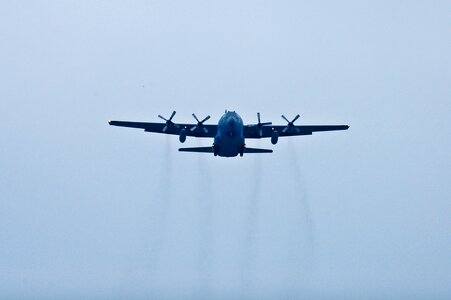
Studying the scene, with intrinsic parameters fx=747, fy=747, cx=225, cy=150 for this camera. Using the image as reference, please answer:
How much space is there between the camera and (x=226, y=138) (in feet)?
203

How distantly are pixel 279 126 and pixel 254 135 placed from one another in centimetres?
262

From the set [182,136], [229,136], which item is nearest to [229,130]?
[229,136]

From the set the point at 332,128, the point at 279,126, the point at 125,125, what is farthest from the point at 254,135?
the point at 125,125

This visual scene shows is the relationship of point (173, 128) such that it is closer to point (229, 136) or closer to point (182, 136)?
point (182, 136)

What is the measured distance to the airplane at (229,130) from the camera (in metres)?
62.2

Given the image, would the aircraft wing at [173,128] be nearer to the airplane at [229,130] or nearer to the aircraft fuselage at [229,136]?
the airplane at [229,130]

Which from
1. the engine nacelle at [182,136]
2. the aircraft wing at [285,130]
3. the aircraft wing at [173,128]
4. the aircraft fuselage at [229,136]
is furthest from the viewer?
the aircraft wing at [285,130]

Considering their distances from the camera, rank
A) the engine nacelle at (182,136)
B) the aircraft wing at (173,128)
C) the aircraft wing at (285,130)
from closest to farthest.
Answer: the engine nacelle at (182,136) → the aircraft wing at (173,128) → the aircraft wing at (285,130)

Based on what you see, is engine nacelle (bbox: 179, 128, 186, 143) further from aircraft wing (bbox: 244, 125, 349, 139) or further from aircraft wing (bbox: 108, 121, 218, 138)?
aircraft wing (bbox: 244, 125, 349, 139)

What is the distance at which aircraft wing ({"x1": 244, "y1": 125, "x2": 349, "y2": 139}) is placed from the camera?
228 ft

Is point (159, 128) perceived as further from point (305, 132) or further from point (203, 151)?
point (305, 132)

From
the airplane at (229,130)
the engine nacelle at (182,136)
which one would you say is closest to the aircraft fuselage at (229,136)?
the airplane at (229,130)

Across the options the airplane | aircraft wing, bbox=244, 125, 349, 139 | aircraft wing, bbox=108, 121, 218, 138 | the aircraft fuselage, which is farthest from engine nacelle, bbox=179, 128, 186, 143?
aircraft wing, bbox=244, 125, 349, 139

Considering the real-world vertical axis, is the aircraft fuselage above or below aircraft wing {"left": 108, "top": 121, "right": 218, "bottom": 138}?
below
